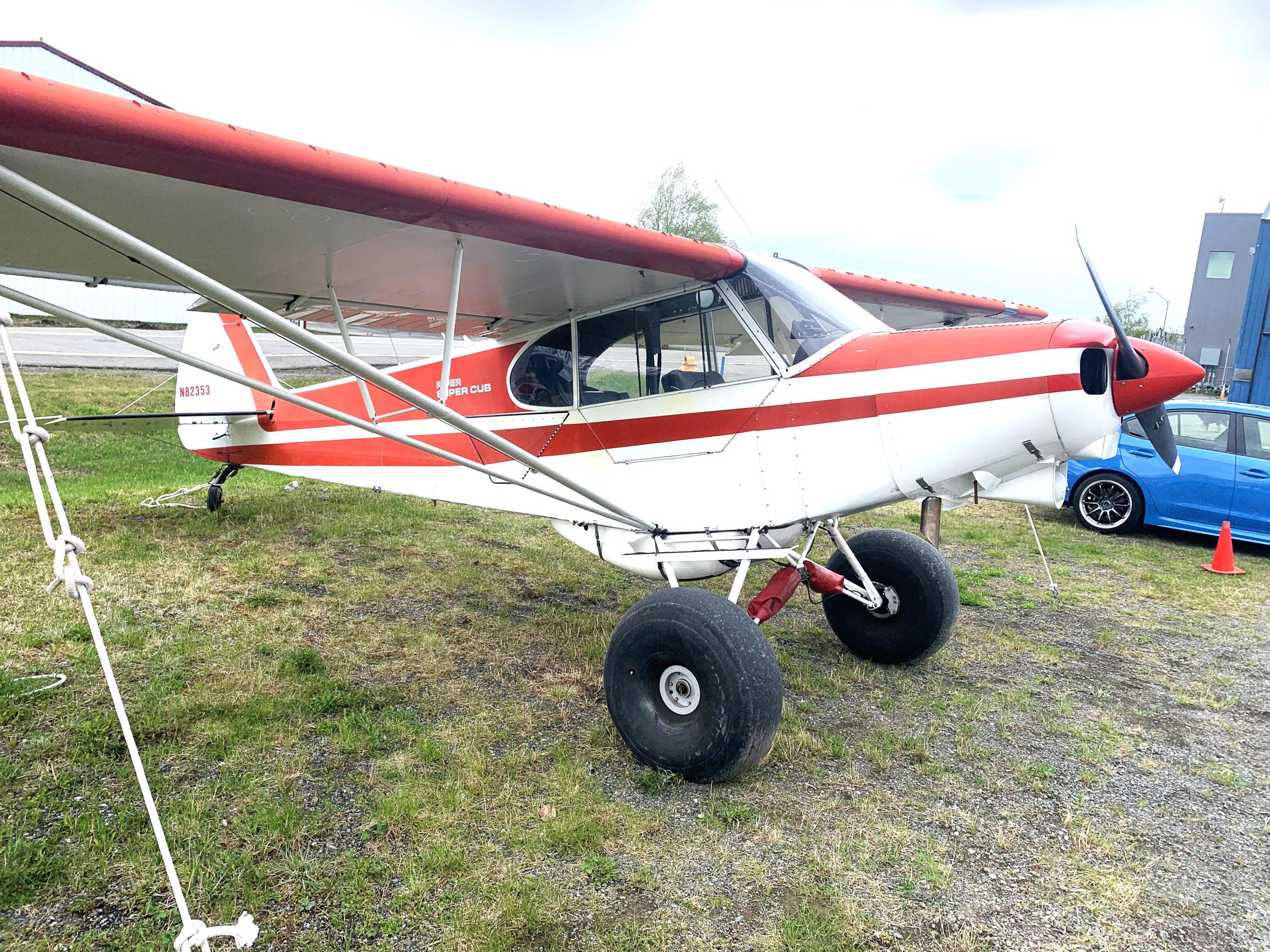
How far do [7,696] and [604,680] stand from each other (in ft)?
8.95

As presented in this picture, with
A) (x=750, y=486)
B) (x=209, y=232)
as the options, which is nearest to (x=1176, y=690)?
(x=750, y=486)

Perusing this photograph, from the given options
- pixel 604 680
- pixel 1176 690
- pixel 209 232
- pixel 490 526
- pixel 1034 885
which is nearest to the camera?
pixel 1034 885

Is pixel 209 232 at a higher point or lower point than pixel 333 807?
higher

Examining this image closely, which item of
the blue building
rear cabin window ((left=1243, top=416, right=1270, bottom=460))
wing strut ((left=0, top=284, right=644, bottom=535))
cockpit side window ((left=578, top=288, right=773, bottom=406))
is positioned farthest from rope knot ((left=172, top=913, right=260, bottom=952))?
the blue building

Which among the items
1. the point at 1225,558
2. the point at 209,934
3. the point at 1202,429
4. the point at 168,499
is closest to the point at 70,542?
the point at 209,934

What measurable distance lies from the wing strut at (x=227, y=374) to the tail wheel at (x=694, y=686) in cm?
75

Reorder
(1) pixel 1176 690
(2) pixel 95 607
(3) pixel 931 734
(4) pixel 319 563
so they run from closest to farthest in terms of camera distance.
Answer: (3) pixel 931 734, (1) pixel 1176 690, (2) pixel 95 607, (4) pixel 319 563

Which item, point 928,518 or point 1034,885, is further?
point 928,518

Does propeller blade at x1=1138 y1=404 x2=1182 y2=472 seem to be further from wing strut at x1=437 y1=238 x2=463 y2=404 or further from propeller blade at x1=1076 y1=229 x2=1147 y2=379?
wing strut at x1=437 y1=238 x2=463 y2=404

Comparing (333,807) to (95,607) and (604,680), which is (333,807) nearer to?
(604,680)

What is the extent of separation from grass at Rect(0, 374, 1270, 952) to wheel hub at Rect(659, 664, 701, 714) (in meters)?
0.28

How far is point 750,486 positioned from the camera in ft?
11.8

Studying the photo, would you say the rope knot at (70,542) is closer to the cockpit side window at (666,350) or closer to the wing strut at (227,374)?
the wing strut at (227,374)

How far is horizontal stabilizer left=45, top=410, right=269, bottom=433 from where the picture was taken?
16.5ft
